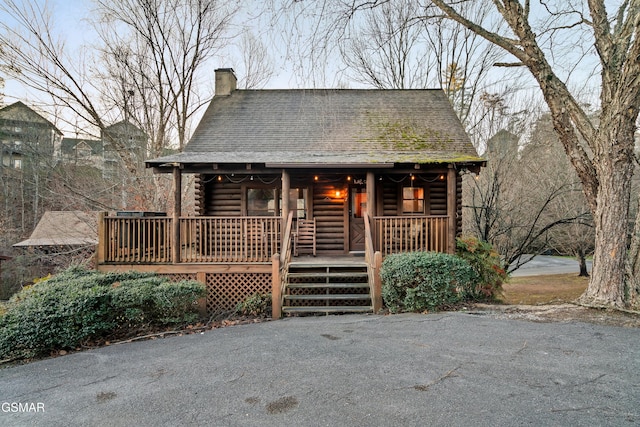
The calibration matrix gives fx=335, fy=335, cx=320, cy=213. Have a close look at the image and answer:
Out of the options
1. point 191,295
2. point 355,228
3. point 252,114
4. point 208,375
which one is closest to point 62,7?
point 252,114

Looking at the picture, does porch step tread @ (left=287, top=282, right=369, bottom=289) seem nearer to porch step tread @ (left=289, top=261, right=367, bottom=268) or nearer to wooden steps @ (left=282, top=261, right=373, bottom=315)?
wooden steps @ (left=282, top=261, right=373, bottom=315)

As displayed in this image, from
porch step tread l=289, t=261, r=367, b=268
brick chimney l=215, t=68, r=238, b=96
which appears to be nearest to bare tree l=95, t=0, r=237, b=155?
brick chimney l=215, t=68, r=238, b=96

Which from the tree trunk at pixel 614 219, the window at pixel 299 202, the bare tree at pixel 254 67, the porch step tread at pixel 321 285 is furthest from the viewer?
the bare tree at pixel 254 67

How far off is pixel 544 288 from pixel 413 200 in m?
10.4

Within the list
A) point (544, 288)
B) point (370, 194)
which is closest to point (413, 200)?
point (370, 194)

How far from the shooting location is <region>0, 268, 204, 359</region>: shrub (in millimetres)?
4816

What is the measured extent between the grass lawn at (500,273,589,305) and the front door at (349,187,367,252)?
6009mm

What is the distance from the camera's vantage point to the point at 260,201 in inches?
408

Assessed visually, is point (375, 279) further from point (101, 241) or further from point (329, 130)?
point (101, 241)

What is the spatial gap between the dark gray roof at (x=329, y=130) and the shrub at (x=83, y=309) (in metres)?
3.19

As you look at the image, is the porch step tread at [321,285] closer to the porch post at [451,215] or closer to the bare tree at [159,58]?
the porch post at [451,215]

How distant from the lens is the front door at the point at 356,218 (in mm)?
10328

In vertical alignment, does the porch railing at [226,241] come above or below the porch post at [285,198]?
below

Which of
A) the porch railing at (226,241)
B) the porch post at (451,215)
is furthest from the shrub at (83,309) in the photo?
the porch post at (451,215)
